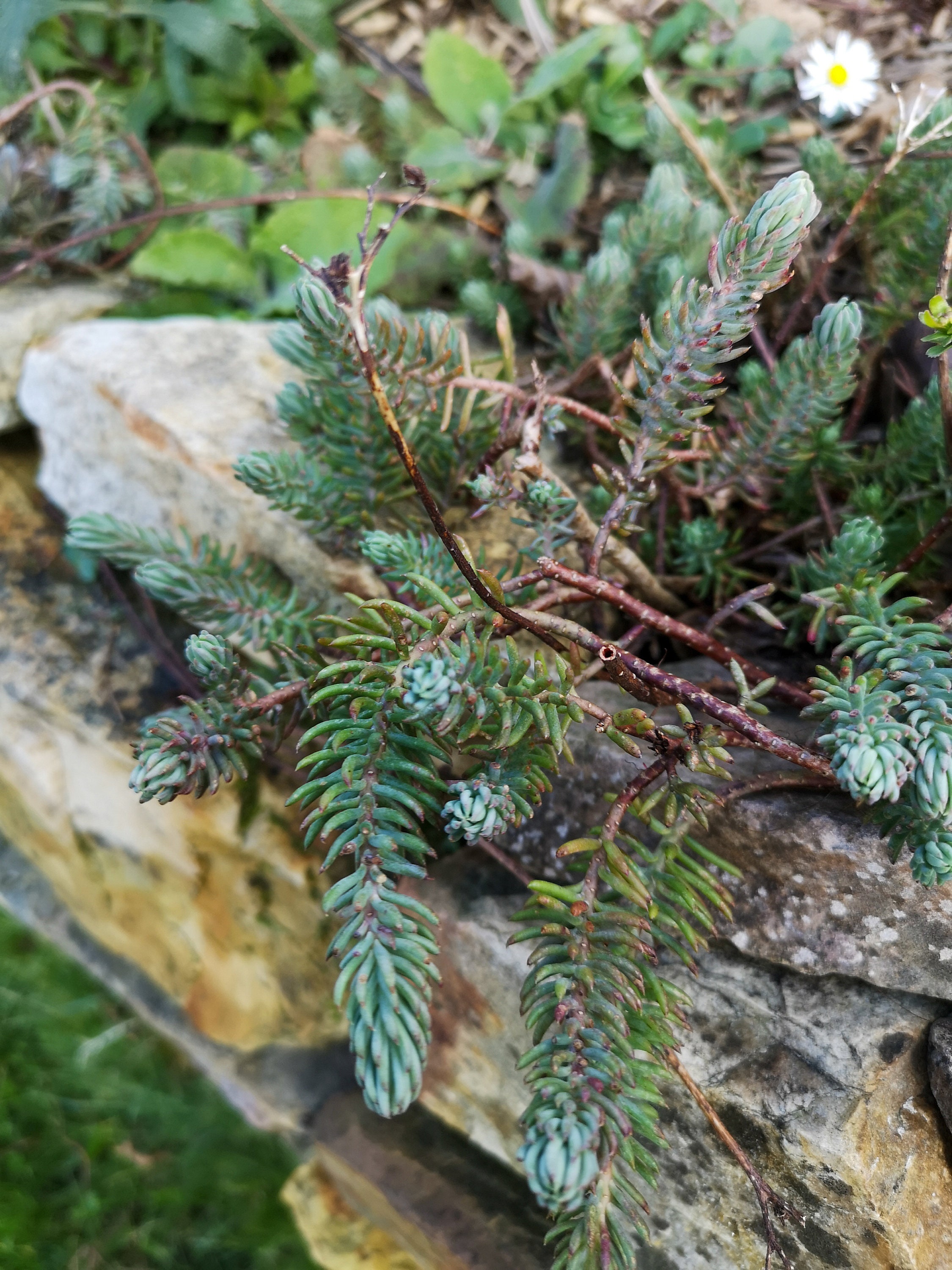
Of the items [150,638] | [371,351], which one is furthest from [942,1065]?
[150,638]

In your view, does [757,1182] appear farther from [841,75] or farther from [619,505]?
[841,75]

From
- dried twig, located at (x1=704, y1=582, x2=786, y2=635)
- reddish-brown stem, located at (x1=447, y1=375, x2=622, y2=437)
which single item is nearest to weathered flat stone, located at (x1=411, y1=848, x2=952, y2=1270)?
dried twig, located at (x1=704, y1=582, x2=786, y2=635)

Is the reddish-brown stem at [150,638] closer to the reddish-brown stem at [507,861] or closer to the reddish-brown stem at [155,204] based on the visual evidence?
the reddish-brown stem at [507,861]

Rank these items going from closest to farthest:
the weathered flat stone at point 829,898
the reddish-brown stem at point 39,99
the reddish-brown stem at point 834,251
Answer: the weathered flat stone at point 829,898, the reddish-brown stem at point 834,251, the reddish-brown stem at point 39,99

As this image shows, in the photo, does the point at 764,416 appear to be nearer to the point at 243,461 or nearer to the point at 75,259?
the point at 243,461

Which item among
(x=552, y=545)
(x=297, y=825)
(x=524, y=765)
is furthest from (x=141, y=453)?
(x=524, y=765)

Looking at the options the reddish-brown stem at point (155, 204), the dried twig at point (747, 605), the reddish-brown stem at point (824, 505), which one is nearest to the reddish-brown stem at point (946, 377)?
the reddish-brown stem at point (824, 505)

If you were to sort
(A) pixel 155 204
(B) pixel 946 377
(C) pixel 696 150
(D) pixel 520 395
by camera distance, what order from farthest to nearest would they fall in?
(A) pixel 155 204
(C) pixel 696 150
(D) pixel 520 395
(B) pixel 946 377

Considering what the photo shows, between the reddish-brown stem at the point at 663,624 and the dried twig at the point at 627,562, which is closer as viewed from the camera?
the reddish-brown stem at the point at 663,624
